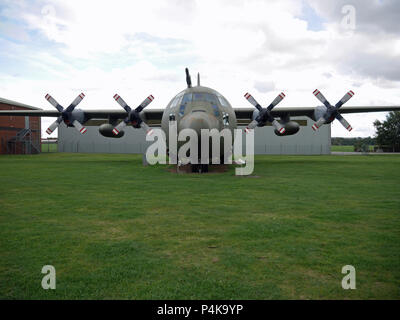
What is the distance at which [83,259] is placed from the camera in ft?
14.0

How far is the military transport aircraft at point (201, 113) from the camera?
15648mm

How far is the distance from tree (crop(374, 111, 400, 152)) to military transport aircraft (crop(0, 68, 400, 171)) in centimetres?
4622

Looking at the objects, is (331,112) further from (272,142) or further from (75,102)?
(272,142)

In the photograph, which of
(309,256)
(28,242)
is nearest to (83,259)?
(28,242)

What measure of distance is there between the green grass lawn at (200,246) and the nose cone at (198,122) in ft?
18.7

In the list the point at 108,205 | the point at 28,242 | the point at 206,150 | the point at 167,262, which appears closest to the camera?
the point at 167,262

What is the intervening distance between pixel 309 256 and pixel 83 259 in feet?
10.6

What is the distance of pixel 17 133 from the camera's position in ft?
158

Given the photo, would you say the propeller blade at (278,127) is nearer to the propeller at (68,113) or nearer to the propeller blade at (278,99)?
the propeller blade at (278,99)

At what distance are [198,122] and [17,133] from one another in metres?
44.8

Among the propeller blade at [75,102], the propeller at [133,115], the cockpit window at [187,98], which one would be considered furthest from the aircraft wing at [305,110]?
the propeller blade at [75,102]

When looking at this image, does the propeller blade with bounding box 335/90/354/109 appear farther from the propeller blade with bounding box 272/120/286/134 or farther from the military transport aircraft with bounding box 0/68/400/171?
the propeller blade with bounding box 272/120/286/134

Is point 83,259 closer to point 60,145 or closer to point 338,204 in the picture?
point 338,204

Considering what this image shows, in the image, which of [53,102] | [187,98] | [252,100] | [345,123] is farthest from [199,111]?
[53,102]
